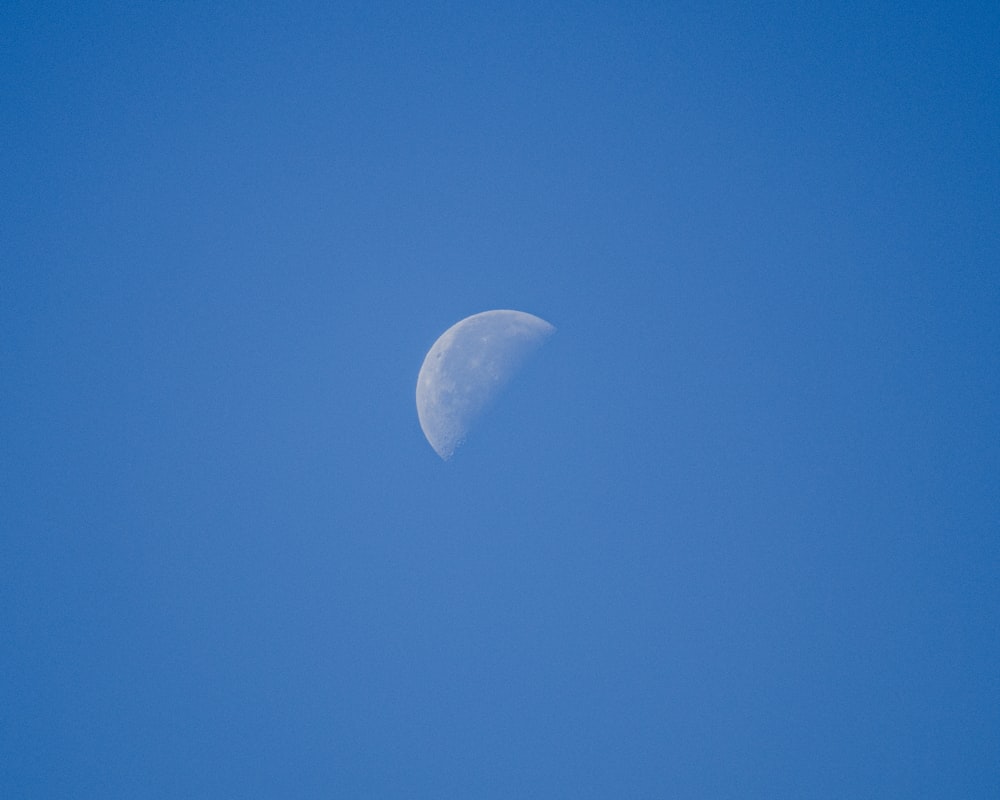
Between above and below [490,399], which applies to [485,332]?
above

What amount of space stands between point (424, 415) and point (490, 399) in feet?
1.43

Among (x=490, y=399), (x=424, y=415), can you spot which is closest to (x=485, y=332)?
(x=490, y=399)

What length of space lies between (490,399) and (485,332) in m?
0.42

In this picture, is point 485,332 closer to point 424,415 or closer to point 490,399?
point 490,399

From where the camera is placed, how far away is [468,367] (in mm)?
2740

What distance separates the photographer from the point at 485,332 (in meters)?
2.82

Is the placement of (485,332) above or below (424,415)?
above

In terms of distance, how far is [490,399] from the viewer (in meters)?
2.79

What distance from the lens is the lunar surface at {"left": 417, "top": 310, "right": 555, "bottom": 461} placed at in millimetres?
2746

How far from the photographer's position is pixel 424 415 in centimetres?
285

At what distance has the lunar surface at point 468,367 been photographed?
2.75 meters

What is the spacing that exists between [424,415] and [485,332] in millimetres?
652
